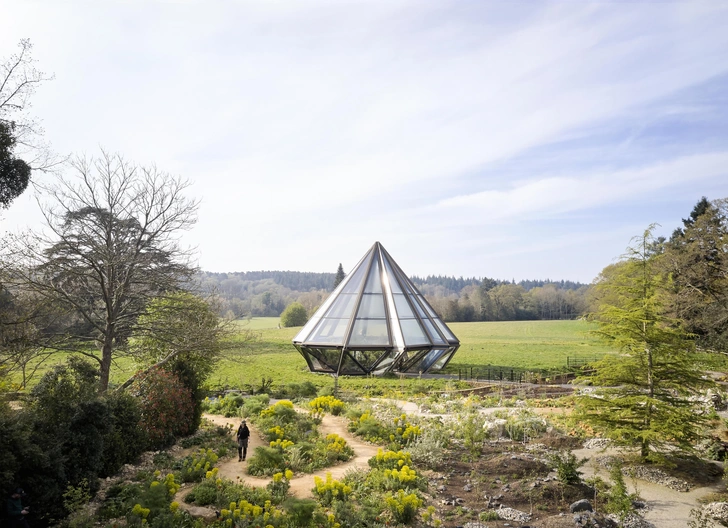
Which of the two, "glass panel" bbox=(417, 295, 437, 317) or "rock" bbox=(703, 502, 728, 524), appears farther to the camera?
"glass panel" bbox=(417, 295, 437, 317)

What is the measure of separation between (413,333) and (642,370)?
41.6 ft

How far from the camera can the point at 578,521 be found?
7.34m

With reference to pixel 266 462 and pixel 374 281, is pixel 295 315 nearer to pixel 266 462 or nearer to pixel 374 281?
pixel 374 281

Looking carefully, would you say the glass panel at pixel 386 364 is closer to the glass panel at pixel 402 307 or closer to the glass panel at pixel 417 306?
the glass panel at pixel 402 307

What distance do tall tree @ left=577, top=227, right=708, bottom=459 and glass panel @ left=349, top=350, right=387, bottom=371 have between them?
12301 millimetres

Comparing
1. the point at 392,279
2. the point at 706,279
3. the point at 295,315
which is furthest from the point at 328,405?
the point at 295,315

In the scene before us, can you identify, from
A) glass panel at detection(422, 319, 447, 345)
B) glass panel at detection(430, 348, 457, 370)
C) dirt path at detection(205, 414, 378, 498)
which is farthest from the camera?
glass panel at detection(430, 348, 457, 370)

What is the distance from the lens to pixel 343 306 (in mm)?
23750

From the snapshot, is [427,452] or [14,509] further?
[427,452]

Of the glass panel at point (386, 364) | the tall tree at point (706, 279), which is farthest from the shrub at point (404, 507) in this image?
the tall tree at point (706, 279)

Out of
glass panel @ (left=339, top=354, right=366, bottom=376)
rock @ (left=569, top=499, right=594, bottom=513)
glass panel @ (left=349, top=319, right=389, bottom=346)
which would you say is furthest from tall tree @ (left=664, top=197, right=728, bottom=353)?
rock @ (left=569, top=499, right=594, bottom=513)

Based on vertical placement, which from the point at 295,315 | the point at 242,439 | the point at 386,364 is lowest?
the point at 242,439

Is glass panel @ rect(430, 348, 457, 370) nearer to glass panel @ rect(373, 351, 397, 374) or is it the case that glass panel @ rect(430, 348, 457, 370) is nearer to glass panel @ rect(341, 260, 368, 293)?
glass panel @ rect(373, 351, 397, 374)

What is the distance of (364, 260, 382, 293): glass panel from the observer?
24.2 metres
